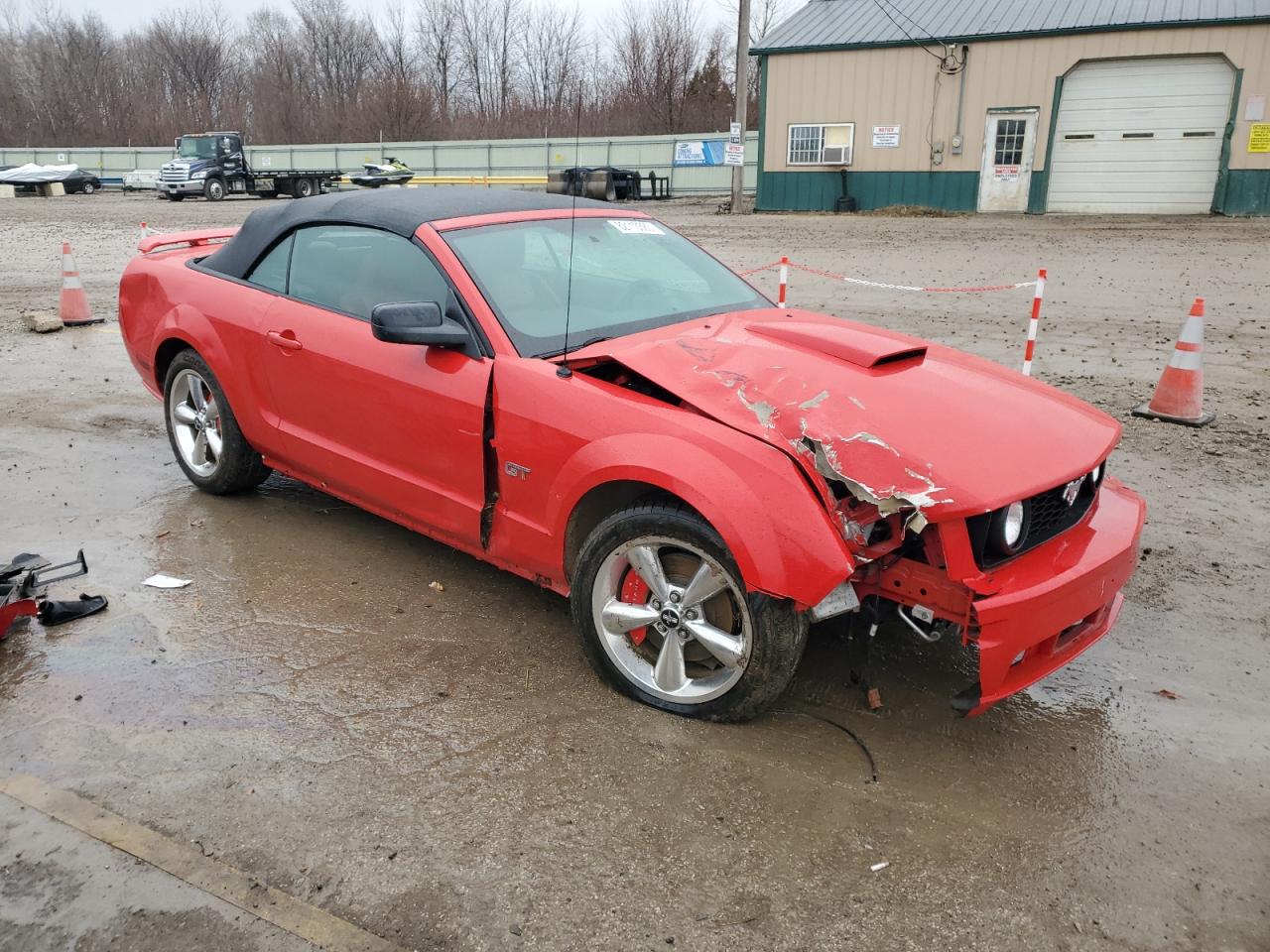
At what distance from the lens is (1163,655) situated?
3.68 metres

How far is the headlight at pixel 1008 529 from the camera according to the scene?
2.84m

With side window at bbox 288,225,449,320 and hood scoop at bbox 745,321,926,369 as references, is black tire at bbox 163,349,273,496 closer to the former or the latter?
side window at bbox 288,225,449,320

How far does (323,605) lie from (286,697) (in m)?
0.73

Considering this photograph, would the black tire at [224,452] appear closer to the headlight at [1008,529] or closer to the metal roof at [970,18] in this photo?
the headlight at [1008,529]

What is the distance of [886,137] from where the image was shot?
25.4 metres

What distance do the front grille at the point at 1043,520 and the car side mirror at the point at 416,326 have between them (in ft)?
6.32

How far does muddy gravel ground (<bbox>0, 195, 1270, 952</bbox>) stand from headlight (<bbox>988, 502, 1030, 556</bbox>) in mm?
698

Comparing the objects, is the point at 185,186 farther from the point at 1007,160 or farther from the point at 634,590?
the point at 634,590

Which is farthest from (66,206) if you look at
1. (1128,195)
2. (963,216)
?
(1128,195)

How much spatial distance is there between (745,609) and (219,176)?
35.8 metres

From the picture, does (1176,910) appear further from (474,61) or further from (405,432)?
(474,61)

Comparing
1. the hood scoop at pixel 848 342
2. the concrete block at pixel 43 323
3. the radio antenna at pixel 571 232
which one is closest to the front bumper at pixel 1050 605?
the hood scoop at pixel 848 342

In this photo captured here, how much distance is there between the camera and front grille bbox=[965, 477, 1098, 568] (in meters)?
2.81

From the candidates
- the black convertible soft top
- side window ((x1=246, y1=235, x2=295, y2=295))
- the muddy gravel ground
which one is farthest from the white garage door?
side window ((x1=246, y1=235, x2=295, y2=295))
